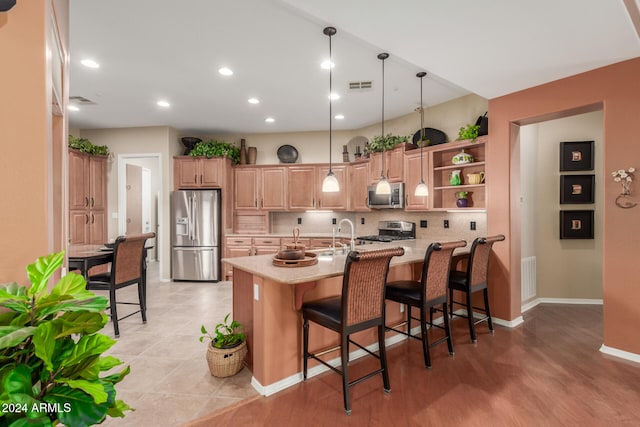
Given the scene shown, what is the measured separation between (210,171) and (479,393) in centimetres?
509

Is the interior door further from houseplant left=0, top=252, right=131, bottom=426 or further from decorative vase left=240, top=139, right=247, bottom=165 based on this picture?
houseplant left=0, top=252, right=131, bottom=426

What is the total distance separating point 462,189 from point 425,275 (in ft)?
6.86

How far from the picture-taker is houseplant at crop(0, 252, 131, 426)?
2.43 feet

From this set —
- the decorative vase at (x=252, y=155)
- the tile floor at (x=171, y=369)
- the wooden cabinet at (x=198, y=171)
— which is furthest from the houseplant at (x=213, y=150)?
the tile floor at (x=171, y=369)

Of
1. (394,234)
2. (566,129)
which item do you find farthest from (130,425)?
(566,129)

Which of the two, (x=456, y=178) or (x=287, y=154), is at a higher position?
(x=287, y=154)

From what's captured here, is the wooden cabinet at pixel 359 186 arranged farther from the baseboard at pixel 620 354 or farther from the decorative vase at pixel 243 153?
the baseboard at pixel 620 354

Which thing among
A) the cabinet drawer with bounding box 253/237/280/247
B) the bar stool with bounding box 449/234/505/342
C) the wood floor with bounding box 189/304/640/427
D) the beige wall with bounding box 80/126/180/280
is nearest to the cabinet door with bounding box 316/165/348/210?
the cabinet drawer with bounding box 253/237/280/247

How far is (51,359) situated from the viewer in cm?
82

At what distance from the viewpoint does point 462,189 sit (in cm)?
411

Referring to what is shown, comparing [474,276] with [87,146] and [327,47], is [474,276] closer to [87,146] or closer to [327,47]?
[327,47]

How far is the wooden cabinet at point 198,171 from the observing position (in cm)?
558

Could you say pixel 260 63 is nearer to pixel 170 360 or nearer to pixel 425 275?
pixel 425 275

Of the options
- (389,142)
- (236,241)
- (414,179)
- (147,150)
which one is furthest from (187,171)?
(414,179)
